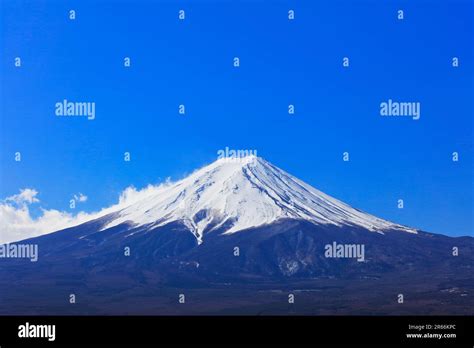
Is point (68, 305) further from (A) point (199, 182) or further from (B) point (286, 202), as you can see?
(A) point (199, 182)
